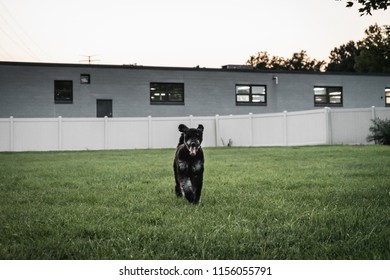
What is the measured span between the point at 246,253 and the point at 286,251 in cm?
28

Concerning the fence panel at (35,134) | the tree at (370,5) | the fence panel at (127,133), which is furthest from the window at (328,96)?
the tree at (370,5)

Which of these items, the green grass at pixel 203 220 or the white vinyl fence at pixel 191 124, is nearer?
the green grass at pixel 203 220

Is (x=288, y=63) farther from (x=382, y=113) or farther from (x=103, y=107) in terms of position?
(x=382, y=113)

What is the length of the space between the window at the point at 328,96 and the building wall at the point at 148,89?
1.09 ft

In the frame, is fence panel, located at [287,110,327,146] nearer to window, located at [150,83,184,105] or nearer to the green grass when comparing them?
window, located at [150,83,184,105]

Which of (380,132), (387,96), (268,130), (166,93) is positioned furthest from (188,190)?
(387,96)

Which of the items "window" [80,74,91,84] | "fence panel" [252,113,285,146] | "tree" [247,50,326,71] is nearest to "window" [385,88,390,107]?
"tree" [247,50,326,71]

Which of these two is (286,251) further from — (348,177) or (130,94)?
(130,94)

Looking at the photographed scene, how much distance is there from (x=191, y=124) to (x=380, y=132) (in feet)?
33.4

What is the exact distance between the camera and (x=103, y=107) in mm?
28031

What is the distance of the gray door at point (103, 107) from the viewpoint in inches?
1097

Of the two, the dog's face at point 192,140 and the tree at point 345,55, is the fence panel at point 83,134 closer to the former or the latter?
the dog's face at point 192,140

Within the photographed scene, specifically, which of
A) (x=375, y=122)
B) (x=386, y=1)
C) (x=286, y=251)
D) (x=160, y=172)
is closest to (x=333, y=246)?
(x=286, y=251)

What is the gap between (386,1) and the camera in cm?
525
